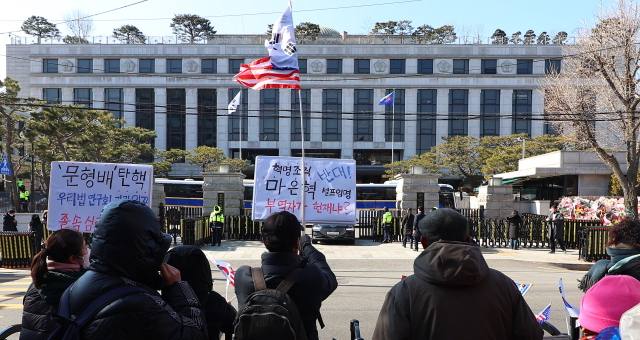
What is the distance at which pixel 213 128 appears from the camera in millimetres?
56406

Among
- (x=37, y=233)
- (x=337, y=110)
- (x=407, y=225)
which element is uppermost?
(x=337, y=110)

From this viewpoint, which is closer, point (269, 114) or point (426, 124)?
point (269, 114)

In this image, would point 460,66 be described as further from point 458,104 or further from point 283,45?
point 283,45

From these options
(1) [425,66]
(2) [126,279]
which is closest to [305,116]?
(1) [425,66]

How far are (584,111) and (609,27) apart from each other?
364 centimetres

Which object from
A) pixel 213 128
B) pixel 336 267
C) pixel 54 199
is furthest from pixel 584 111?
pixel 213 128

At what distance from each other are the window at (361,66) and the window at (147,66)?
2360cm

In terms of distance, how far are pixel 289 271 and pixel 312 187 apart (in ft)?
35.3

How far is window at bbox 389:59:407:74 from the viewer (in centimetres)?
5466

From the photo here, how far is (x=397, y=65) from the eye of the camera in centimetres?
5478

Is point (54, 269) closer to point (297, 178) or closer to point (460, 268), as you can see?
point (460, 268)

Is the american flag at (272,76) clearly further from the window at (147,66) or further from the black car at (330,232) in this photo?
the window at (147,66)

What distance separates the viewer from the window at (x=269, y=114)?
54875mm

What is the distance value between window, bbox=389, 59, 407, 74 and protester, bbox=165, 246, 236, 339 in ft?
177
